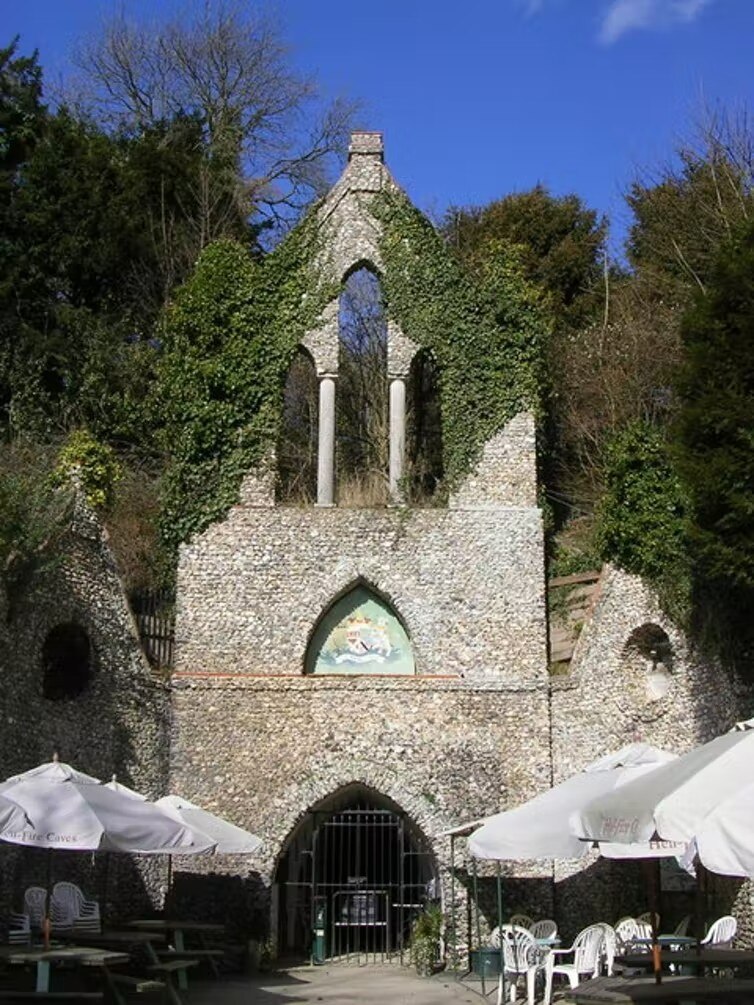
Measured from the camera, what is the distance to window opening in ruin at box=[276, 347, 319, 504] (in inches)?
1005

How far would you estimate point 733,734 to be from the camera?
8.71m

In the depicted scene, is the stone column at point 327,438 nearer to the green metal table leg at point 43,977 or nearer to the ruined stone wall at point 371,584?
the ruined stone wall at point 371,584

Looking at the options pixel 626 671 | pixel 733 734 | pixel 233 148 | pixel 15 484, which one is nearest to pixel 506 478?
pixel 626 671

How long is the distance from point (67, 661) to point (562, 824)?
842cm

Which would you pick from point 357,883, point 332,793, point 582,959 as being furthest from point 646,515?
point 357,883

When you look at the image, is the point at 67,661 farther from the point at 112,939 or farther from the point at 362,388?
the point at 362,388

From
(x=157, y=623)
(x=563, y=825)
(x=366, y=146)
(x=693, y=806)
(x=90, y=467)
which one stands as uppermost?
(x=366, y=146)

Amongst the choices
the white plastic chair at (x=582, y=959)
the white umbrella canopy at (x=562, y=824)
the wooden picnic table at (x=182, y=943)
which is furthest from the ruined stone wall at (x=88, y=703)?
the white plastic chair at (x=582, y=959)

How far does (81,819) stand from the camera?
1112cm

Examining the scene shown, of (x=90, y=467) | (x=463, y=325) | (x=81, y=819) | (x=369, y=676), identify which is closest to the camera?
(x=81, y=819)

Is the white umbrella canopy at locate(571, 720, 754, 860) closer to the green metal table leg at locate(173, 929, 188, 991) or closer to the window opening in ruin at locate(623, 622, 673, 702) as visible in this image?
the green metal table leg at locate(173, 929, 188, 991)

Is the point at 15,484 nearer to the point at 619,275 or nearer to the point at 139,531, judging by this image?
the point at 139,531

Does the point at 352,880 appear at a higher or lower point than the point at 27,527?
lower

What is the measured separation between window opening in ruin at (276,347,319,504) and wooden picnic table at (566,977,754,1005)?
50.7 feet
